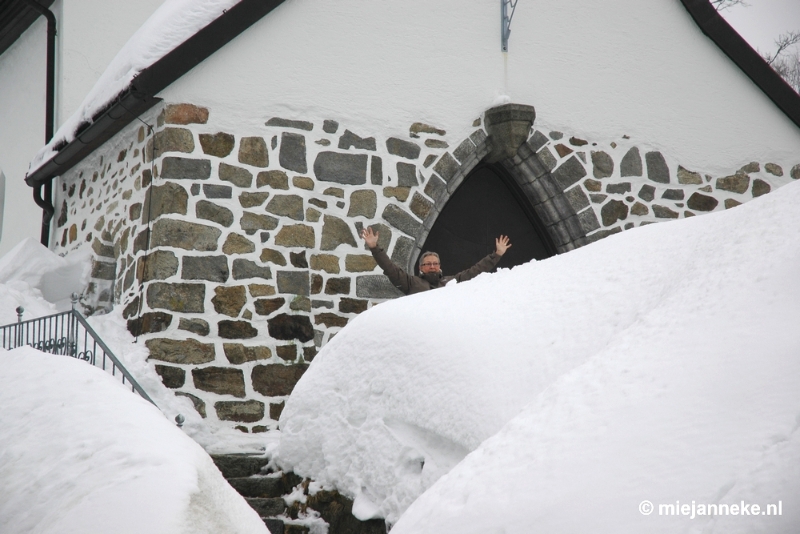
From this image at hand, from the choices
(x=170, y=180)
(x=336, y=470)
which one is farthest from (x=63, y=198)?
(x=336, y=470)

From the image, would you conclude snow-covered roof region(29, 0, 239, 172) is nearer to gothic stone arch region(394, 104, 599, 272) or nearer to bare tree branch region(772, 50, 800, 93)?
gothic stone arch region(394, 104, 599, 272)

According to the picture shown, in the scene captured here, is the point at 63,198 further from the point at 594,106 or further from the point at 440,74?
the point at 594,106

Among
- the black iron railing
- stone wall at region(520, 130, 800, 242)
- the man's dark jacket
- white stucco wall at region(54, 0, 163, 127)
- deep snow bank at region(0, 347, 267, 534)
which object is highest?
white stucco wall at region(54, 0, 163, 127)

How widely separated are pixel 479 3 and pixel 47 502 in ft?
20.8

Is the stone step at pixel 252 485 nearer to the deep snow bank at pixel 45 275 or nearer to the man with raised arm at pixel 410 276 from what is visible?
the man with raised arm at pixel 410 276

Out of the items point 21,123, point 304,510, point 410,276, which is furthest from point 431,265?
point 21,123

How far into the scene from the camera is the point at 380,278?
6.49m

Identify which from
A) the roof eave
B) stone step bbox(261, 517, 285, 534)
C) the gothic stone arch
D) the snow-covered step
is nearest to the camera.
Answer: the snow-covered step

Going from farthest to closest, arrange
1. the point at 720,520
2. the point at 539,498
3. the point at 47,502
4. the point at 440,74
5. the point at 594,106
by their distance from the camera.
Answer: the point at 594,106, the point at 440,74, the point at 47,502, the point at 539,498, the point at 720,520

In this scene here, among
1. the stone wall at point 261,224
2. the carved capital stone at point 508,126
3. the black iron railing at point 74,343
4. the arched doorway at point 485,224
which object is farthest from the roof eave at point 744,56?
the black iron railing at point 74,343

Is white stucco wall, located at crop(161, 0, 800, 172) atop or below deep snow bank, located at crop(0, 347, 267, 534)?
atop

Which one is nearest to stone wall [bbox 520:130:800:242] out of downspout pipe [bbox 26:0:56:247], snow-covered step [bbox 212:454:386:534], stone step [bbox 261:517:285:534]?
snow-covered step [bbox 212:454:386:534]

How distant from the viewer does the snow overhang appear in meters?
5.88

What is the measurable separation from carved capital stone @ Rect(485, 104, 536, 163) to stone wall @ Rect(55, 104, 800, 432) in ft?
0.30
